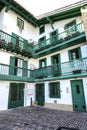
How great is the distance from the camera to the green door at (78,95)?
9.02 m

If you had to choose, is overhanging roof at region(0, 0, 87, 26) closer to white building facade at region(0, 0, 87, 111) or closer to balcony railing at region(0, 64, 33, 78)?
white building facade at region(0, 0, 87, 111)

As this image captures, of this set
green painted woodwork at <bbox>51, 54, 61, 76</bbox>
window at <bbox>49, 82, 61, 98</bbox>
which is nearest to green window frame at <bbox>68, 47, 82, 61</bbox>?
green painted woodwork at <bbox>51, 54, 61, 76</bbox>

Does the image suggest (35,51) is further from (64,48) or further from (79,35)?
(79,35)

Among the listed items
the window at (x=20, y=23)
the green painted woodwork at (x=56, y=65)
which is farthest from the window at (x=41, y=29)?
the green painted woodwork at (x=56, y=65)

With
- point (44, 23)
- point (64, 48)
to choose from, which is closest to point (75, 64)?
point (64, 48)

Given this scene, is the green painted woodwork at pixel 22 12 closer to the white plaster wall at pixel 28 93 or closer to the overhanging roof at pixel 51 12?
the overhanging roof at pixel 51 12

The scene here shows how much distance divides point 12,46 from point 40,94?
6.60 meters

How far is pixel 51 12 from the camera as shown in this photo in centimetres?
1319

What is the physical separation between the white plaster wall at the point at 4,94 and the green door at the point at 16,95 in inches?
16.6

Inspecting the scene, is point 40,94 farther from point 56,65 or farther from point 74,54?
point 74,54

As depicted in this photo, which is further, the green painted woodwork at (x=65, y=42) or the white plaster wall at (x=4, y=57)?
the white plaster wall at (x=4, y=57)

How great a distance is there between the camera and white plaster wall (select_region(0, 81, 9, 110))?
976 cm

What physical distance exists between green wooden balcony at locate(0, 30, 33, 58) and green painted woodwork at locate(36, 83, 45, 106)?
4188mm

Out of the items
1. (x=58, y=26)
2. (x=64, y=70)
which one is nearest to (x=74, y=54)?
(x=64, y=70)
